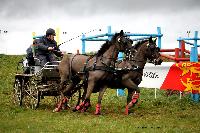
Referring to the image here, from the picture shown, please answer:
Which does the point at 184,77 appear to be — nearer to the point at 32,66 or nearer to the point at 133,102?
the point at 133,102

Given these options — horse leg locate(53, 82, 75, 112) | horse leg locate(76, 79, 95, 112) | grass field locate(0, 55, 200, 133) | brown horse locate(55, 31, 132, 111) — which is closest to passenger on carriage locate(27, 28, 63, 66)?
brown horse locate(55, 31, 132, 111)

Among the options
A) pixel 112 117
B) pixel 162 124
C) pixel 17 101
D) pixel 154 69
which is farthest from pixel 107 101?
pixel 162 124

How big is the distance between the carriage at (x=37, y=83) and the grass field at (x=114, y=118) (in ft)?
1.88

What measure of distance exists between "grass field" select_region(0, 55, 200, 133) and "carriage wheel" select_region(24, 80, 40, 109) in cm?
47

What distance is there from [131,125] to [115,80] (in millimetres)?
3251

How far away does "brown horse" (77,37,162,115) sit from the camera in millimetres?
14523

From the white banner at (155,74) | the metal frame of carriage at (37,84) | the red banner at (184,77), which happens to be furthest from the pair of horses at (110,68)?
the white banner at (155,74)

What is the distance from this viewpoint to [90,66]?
47.2 ft

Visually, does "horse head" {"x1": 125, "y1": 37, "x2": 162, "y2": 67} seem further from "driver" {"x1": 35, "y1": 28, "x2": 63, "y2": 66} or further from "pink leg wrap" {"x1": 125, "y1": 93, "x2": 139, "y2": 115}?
"driver" {"x1": 35, "y1": 28, "x2": 63, "y2": 66}

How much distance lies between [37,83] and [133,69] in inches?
142

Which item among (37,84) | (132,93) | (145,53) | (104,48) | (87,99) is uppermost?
(104,48)

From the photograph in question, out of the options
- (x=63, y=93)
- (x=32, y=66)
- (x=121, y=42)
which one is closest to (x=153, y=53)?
(x=121, y=42)

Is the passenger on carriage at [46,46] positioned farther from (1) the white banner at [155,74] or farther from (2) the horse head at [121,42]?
(1) the white banner at [155,74]

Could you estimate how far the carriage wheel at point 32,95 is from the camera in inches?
627
